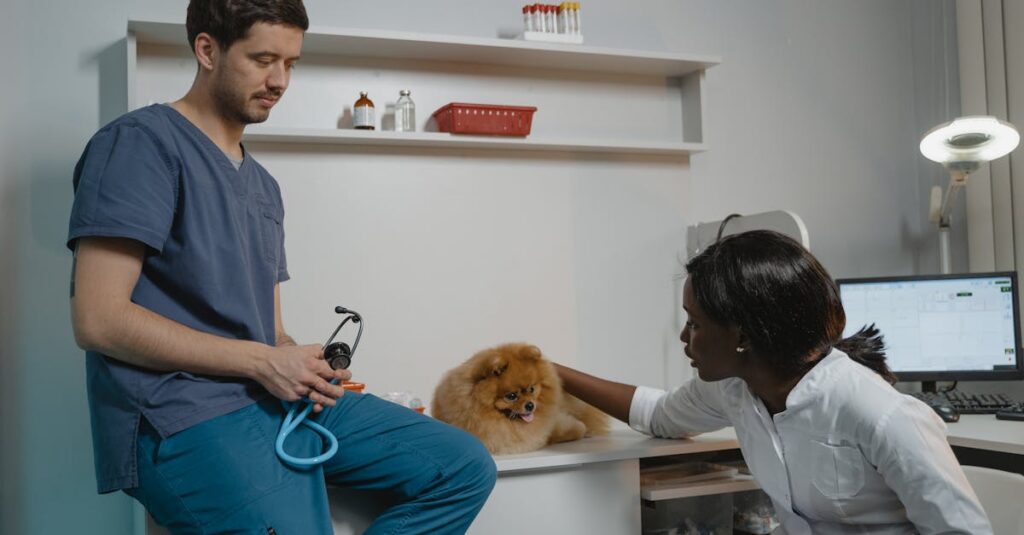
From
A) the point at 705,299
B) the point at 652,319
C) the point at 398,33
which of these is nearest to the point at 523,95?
the point at 398,33

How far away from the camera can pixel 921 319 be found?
8.05 ft

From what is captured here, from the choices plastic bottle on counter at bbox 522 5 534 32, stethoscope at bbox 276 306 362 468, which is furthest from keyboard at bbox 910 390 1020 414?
stethoscope at bbox 276 306 362 468

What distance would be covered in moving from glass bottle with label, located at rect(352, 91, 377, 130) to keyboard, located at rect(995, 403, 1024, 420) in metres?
Answer: 1.68

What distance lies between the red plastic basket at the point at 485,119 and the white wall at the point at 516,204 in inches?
5.5

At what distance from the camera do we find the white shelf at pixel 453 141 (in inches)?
84.1

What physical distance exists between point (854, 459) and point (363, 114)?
1.36 meters

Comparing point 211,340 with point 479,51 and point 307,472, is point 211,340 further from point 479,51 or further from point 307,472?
point 479,51

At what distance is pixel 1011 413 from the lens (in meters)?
2.20

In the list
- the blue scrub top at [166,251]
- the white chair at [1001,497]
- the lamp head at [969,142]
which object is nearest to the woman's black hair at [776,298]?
the white chair at [1001,497]

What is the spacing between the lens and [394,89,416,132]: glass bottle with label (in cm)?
227

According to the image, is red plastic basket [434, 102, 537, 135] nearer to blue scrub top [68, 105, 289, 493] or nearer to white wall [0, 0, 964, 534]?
white wall [0, 0, 964, 534]

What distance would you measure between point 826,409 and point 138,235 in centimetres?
106

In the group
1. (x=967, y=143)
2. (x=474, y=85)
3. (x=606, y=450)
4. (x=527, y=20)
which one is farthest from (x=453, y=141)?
(x=967, y=143)

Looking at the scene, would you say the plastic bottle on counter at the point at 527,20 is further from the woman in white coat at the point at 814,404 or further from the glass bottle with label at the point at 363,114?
the woman in white coat at the point at 814,404
